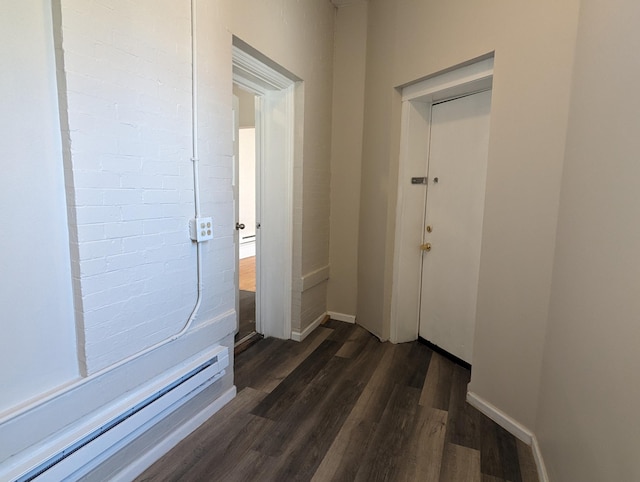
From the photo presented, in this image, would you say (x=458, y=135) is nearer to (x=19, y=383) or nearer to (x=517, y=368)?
(x=517, y=368)

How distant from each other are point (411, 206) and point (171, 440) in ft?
7.41

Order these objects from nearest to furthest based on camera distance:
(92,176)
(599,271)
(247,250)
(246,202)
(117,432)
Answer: (599,271) < (92,176) < (117,432) < (246,202) < (247,250)

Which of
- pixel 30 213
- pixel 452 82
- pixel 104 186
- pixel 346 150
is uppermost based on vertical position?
pixel 452 82

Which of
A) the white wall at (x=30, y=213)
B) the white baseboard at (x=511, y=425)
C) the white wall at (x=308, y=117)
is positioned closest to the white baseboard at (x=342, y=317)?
the white wall at (x=308, y=117)

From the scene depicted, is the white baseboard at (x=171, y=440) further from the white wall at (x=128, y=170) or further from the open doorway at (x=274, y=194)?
the open doorway at (x=274, y=194)

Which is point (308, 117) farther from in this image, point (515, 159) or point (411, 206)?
point (515, 159)

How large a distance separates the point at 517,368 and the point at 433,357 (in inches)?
36.2

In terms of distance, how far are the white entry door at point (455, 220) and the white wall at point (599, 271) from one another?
84 cm

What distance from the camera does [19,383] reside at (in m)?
1.17

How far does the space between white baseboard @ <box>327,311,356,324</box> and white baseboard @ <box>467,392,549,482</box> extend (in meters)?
1.40

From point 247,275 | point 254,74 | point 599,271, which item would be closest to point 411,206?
point 254,74

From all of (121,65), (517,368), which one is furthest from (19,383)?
(517,368)

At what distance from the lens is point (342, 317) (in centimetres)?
345

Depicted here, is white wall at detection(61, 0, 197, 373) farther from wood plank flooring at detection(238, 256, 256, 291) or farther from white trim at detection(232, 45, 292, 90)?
wood plank flooring at detection(238, 256, 256, 291)
